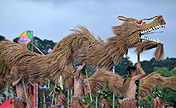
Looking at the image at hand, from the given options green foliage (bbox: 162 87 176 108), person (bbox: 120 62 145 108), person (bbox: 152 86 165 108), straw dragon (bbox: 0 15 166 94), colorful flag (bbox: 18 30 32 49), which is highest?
colorful flag (bbox: 18 30 32 49)

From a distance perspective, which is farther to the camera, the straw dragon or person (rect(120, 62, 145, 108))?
person (rect(120, 62, 145, 108))

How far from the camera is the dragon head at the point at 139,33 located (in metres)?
6.02

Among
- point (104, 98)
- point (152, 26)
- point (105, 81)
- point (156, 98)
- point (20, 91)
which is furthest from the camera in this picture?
point (156, 98)

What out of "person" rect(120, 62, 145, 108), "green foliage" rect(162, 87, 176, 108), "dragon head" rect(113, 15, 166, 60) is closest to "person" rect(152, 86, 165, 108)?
"person" rect(120, 62, 145, 108)

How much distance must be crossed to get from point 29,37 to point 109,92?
2.83m

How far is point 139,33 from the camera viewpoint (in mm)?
6195

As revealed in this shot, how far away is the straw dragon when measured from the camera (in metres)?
6.19

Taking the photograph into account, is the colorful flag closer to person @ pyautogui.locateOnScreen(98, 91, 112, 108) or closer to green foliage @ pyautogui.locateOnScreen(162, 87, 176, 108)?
person @ pyautogui.locateOnScreen(98, 91, 112, 108)

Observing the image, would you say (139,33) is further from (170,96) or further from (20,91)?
(170,96)

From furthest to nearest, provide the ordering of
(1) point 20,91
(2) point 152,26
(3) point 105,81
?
(3) point 105,81 → (1) point 20,91 → (2) point 152,26

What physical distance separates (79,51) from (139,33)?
152 centimetres

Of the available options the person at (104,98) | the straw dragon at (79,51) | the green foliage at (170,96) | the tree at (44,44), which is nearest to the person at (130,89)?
the straw dragon at (79,51)

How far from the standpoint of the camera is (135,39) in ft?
20.2

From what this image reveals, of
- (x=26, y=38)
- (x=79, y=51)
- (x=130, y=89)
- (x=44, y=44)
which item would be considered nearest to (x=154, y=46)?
(x=130, y=89)
